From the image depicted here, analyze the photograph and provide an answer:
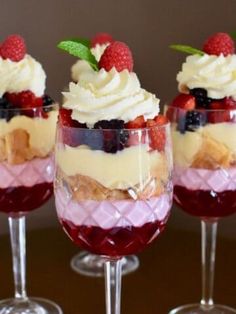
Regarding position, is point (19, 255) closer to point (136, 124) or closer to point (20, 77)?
point (20, 77)

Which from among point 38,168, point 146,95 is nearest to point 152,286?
point 38,168

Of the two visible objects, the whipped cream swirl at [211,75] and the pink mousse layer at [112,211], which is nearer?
the pink mousse layer at [112,211]

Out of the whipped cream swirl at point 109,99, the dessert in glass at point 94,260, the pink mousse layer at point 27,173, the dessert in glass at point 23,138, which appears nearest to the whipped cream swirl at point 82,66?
the dessert in glass at point 94,260

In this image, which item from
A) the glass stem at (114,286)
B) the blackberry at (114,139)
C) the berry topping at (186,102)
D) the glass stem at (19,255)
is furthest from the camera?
the glass stem at (19,255)

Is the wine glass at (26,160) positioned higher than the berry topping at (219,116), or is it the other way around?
the berry topping at (219,116)

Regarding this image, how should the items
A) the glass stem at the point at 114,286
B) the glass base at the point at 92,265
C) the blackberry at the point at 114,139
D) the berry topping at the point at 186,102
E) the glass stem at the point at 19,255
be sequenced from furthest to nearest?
1. the glass base at the point at 92,265
2. the glass stem at the point at 19,255
3. the berry topping at the point at 186,102
4. the glass stem at the point at 114,286
5. the blackberry at the point at 114,139

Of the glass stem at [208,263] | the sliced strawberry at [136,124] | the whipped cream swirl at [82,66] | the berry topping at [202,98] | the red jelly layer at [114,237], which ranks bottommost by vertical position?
the glass stem at [208,263]

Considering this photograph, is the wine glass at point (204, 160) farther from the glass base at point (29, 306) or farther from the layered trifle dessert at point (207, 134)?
the glass base at point (29, 306)
